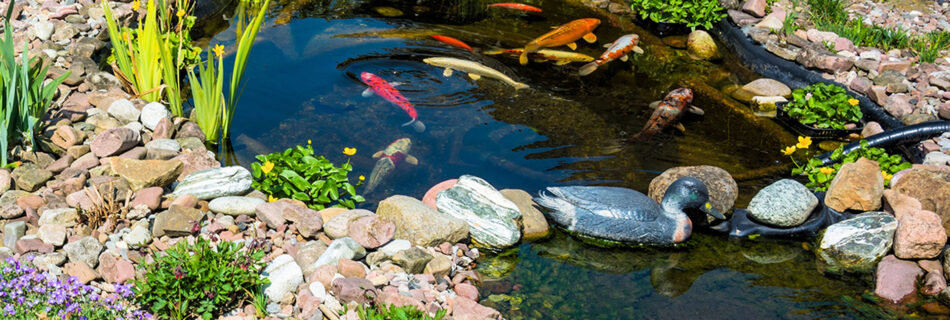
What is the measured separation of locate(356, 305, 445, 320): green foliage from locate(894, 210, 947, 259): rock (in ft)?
11.3

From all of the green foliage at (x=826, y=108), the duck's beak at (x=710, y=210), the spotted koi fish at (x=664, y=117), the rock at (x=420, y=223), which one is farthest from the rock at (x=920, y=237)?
the rock at (x=420, y=223)

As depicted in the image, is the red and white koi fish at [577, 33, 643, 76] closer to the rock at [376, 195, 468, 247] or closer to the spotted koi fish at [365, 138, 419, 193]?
the spotted koi fish at [365, 138, 419, 193]

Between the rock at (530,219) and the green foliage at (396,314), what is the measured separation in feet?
5.14

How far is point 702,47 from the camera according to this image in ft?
29.2

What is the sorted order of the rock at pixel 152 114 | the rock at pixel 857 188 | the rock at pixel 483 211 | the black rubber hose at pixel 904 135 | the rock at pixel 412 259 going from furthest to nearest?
1. the black rubber hose at pixel 904 135
2. the rock at pixel 152 114
3. the rock at pixel 857 188
4. the rock at pixel 483 211
5. the rock at pixel 412 259

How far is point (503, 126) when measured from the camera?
700 centimetres

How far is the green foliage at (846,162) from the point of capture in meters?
5.95

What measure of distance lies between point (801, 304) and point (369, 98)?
172 inches

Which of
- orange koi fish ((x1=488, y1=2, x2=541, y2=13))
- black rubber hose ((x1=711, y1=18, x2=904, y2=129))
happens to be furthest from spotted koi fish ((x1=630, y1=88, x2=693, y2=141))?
orange koi fish ((x1=488, y1=2, x2=541, y2=13))

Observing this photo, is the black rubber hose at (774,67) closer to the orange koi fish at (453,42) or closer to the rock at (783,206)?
the rock at (783,206)

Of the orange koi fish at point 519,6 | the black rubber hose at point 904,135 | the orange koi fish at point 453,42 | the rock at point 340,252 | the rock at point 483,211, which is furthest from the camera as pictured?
the orange koi fish at point 519,6

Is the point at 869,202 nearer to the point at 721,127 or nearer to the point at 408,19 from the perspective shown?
the point at 721,127

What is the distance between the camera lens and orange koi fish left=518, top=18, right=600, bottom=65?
27.7 ft

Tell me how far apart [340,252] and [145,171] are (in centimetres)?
156
